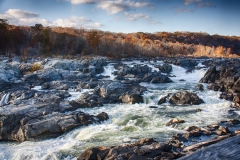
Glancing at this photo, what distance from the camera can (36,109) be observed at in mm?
12617

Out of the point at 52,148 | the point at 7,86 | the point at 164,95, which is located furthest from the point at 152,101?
the point at 7,86

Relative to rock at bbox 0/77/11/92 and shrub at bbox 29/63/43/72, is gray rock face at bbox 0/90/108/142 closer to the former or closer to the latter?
rock at bbox 0/77/11/92

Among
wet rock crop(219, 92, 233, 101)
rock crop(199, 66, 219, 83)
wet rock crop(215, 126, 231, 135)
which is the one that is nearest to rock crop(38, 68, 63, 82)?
rock crop(199, 66, 219, 83)

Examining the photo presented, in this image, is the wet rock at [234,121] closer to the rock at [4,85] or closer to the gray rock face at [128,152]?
the gray rock face at [128,152]

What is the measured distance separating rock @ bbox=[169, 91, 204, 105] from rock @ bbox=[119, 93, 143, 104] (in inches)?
81.0

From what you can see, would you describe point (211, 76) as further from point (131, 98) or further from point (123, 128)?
point (123, 128)

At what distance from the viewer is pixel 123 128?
1075cm

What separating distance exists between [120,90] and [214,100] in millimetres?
6536

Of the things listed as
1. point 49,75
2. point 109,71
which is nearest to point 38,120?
point 49,75

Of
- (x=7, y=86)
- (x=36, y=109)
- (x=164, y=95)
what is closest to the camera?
(x=36, y=109)

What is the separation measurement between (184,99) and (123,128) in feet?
20.4

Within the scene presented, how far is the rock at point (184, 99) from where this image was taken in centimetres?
1520

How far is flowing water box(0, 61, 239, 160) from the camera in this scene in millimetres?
8852

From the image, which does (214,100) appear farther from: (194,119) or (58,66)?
(58,66)
